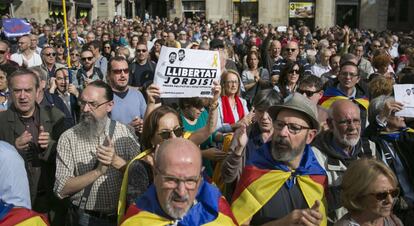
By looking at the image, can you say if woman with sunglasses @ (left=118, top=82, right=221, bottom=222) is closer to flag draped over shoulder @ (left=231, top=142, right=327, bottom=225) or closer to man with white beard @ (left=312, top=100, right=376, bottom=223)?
flag draped over shoulder @ (left=231, top=142, right=327, bottom=225)

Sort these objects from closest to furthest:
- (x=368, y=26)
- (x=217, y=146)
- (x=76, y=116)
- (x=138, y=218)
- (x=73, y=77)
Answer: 1. (x=138, y=218)
2. (x=217, y=146)
3. (x=76, y=116)
4. (x=73, y=77)
5. (x=368, y=26)

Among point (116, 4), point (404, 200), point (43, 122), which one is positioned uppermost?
point (116, 4)

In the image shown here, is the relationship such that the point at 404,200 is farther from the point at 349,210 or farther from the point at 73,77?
the point at 73,77

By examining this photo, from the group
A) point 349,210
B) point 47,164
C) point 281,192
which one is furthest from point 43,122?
point 349,210

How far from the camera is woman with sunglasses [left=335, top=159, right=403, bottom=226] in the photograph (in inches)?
120

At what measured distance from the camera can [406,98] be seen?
4.74 m

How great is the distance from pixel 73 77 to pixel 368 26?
3378 centimetres

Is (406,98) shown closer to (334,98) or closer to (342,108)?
(342,108)

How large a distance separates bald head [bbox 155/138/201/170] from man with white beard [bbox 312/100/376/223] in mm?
1248

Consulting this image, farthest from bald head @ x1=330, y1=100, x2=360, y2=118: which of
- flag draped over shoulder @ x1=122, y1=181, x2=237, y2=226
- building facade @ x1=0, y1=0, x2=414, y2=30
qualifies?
building facade @ x1=0, y1=0, x2=414, y2=30

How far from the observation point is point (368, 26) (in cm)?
3803

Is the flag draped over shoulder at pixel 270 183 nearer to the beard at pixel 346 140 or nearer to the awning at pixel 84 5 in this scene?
the beard at pixel 346 140

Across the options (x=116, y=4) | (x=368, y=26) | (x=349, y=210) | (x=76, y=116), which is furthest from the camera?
(x=116, y=4)

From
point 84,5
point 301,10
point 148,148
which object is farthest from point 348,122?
point 301,10
